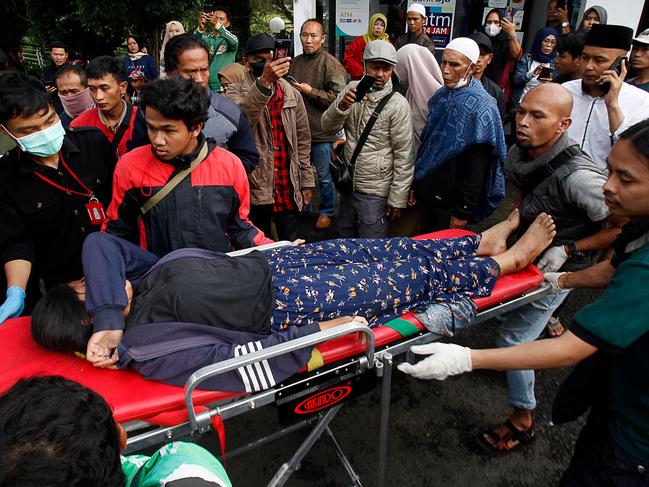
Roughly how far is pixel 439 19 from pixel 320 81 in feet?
13.7

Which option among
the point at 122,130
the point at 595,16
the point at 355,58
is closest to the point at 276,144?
the point at 122,130

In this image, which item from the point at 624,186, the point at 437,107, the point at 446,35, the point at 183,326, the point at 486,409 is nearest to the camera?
the point at 624,186

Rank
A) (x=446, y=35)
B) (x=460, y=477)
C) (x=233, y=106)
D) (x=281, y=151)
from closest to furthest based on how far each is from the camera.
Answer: (x=460, y=477), (x=233, y=106), (x=281, y=151), (x=446, y=35)

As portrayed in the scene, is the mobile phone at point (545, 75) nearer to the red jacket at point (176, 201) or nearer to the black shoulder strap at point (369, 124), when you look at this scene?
the black shoulder strap at point (369, 124)

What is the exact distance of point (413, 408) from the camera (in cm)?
270

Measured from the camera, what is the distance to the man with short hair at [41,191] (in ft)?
6.90

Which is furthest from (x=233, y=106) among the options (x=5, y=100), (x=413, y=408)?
(x=413, y=408)

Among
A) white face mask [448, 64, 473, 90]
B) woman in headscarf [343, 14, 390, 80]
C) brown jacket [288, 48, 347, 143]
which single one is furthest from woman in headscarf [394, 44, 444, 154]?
woman in headscarf [343, 14, 390, 80]

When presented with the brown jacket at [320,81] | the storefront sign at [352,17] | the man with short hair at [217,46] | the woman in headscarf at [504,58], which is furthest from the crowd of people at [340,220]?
the storefront sign at [352,17]

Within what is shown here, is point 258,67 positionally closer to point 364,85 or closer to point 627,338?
point 364,85

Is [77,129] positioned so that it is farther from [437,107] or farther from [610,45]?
[610,45]

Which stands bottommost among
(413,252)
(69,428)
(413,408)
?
(413,408)

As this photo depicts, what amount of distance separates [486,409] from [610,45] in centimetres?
246

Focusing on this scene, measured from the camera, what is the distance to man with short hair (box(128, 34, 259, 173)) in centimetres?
274
